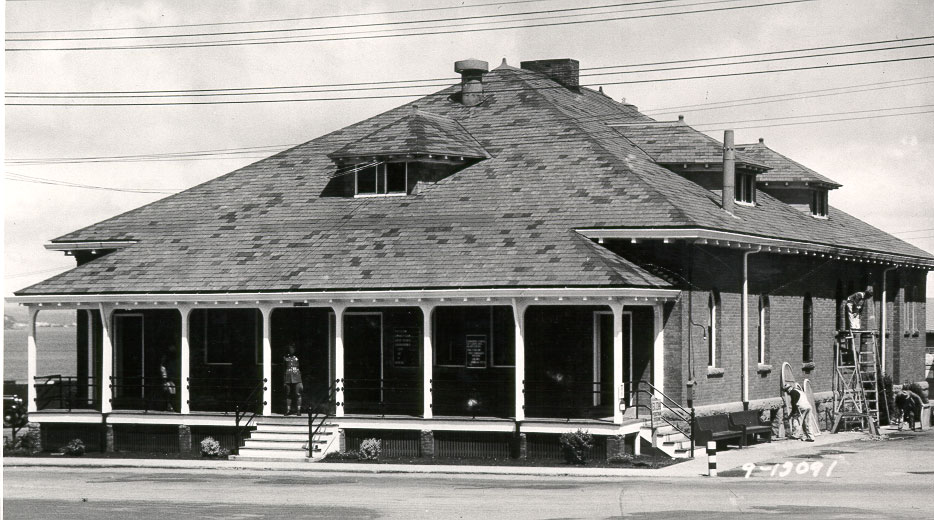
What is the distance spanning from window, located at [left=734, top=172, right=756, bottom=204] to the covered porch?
721 cm

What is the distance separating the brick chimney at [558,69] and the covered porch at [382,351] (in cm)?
1184

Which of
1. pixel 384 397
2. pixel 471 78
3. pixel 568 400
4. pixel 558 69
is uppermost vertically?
pixel 558 69

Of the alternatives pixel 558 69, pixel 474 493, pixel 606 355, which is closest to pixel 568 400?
pixel 606 355

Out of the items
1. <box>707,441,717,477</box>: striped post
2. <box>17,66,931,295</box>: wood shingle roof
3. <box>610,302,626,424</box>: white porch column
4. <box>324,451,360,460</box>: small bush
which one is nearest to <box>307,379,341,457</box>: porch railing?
<box>324,451,360,460</box>: small bush

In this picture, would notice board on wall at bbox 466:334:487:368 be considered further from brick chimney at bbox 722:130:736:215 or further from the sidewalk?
brick chimney at bbox 722:130:736:215

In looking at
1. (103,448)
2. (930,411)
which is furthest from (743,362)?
(103,448)

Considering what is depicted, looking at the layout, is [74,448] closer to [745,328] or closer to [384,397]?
[384,397]

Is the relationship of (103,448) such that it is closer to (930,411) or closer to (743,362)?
(743,362)

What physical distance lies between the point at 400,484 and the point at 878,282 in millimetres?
23912

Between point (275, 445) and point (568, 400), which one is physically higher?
point (568, 400)

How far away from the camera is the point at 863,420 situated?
38.2 m

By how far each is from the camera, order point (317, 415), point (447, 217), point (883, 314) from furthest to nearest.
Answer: point (883, 314) < point (447, 217) < point (317, 415)

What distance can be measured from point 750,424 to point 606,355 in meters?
4.48

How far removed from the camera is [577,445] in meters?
28.5
